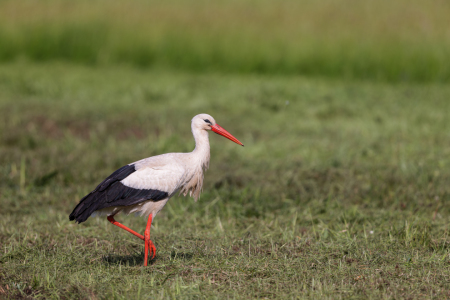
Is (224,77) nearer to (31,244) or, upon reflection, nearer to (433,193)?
(433,193)

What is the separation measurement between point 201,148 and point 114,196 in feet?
2.20

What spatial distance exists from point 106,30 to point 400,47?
603cm

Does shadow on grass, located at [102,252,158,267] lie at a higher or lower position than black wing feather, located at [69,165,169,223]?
lower

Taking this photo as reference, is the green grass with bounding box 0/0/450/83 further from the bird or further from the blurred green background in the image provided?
the bird

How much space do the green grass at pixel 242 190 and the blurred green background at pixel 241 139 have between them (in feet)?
0.07

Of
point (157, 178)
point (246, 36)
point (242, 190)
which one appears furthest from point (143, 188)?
point (246, 36)

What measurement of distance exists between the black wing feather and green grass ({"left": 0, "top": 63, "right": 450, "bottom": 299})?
33 centimetres

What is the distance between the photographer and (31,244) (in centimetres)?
384

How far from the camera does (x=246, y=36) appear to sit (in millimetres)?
11281

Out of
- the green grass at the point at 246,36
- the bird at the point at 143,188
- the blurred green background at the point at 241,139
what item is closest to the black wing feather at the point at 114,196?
the bird at the point at 143,188

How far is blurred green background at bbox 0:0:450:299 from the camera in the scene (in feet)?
10.6

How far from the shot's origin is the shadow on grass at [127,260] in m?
3.48

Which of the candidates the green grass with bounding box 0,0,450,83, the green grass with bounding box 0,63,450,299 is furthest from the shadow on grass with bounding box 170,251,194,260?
the green grass with bounding box 0,0,450,83

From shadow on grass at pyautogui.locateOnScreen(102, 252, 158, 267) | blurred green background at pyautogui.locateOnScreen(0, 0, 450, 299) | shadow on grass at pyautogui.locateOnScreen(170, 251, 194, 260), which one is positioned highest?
blurred green background at pyautogui.locateOnScreen(0, 0, 450, 299)
